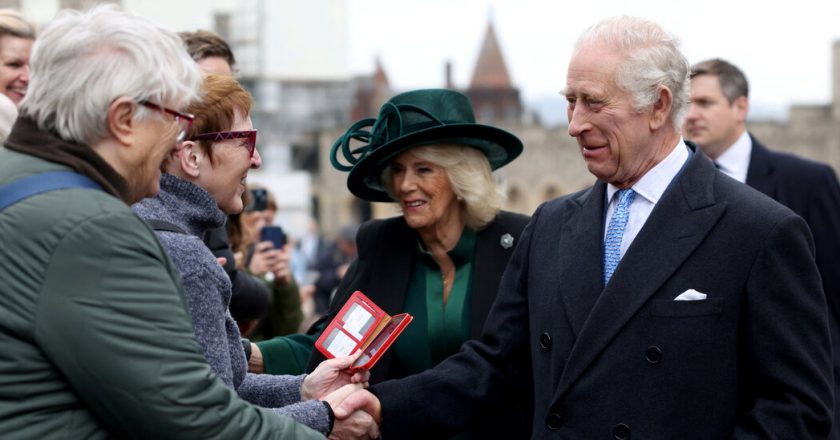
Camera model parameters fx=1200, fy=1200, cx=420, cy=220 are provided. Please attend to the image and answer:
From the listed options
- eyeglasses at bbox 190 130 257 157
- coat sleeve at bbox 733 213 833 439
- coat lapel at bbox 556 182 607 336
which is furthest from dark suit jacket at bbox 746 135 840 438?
eyeglasses at bbox 190 130 257 157

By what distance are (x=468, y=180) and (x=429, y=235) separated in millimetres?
277

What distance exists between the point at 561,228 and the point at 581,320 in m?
0.39

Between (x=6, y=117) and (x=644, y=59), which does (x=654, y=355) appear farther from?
(x=6, y=117)

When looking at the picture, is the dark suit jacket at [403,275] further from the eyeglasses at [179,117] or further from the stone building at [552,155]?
the stone building at [552,155]

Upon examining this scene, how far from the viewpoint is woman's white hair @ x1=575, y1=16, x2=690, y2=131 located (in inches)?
139

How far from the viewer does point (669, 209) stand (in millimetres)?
3486

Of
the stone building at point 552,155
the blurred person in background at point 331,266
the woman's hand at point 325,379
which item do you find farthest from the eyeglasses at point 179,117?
the stone building at point 552,155

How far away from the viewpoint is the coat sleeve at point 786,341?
3.21 metres

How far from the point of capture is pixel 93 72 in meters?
2.56

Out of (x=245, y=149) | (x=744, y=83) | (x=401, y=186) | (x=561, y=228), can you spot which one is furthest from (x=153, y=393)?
(x=744, y=83)

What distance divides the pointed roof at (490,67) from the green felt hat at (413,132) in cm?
6997

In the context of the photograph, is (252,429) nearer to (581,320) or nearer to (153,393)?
(153,393)

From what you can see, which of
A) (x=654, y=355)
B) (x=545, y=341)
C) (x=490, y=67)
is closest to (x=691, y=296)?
(x=654, y=355)

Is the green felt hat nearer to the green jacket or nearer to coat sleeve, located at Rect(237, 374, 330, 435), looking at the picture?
coat sleeve, located at Rect(237, 374, 330, 435)
